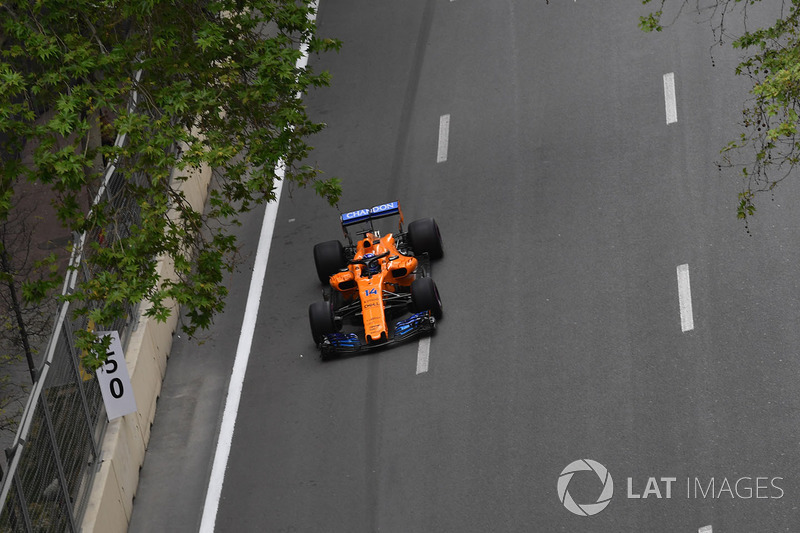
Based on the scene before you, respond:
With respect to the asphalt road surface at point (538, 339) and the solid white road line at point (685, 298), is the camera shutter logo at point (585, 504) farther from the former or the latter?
the solid white road line at point (685, 298)

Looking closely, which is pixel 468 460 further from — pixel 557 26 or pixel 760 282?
pixel 557 26

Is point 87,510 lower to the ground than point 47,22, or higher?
lower

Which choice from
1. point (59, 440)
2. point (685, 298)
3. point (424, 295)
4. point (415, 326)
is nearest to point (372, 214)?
point (424, 295)

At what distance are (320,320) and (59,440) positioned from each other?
433cm

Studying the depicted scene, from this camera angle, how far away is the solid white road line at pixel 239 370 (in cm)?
1469

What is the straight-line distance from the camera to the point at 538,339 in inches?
633

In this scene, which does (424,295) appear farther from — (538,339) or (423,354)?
(538,339)

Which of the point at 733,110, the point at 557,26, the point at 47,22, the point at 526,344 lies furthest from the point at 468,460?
the point at 557,26

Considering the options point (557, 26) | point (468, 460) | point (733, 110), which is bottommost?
point (468, 460)

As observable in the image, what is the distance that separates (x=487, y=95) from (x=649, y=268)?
248 inches

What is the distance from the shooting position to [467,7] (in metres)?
25.1

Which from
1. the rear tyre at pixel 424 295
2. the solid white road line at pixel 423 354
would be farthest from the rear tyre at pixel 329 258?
the solid white road line at pixel 423 354

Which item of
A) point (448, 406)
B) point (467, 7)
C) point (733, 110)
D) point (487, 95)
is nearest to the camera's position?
point (448, 406)

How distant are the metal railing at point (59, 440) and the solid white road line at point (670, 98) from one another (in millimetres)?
9478
